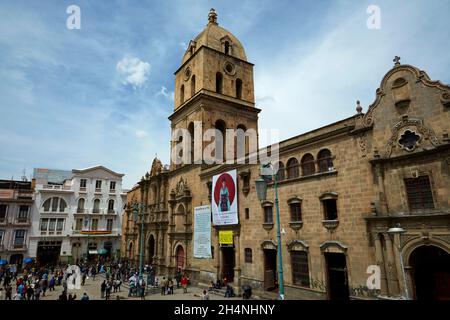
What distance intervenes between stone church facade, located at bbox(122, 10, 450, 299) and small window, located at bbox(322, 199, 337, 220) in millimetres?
72

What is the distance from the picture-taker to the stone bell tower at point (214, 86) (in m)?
34.4

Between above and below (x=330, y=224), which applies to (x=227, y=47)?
above

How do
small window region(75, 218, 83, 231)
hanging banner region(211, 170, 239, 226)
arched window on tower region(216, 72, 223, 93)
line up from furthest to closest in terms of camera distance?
small window region(75, 218, 83, 231), arched window on tower region(216, 72, 223, 93), hanging banner region(211, 170, 239, 226)

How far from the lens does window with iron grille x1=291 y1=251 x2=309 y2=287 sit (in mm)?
19531

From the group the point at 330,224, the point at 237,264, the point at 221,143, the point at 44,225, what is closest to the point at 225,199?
the point at 237,264

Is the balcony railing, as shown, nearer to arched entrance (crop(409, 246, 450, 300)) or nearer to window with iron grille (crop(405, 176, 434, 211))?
window with iron grille (crop(405, 176, 434, 211))

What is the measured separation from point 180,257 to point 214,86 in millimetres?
20698

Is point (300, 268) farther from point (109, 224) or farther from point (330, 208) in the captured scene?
point (109, 224)

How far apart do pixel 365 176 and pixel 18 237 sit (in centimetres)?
4641

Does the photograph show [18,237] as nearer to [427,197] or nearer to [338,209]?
[338,209]

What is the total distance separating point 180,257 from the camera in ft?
108

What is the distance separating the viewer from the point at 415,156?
49.9ft

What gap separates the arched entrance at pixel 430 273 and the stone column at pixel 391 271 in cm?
79

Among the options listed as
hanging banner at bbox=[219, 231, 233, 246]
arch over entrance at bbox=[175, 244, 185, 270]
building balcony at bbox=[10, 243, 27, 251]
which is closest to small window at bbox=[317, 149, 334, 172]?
hanging banner at bbox=[219, 231, 233, 246]
